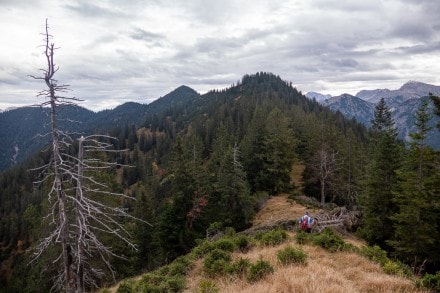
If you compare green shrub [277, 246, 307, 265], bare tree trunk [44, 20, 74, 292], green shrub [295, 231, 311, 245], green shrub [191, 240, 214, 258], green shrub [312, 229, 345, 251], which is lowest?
green shrub [191, 240, 214, 258]

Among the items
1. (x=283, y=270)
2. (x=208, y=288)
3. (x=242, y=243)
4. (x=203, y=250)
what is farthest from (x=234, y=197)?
(x=208, y=288)

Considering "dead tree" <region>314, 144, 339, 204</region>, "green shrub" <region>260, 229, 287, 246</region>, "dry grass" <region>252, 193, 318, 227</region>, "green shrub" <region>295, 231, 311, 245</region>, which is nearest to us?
"green shrub" <region>295, 231, 311, 245</region>

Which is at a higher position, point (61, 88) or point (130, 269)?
point (61, 88)

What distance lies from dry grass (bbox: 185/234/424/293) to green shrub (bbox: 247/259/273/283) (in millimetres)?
195

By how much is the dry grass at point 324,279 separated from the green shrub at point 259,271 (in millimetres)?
195

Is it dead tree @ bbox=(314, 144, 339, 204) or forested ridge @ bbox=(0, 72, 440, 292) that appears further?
dead tree @ bbox=(314, 144, 339, 204)

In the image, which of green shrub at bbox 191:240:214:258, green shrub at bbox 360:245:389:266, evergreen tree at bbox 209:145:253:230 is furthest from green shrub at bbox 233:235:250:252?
evergreen tree at bbox 209:145:253:230

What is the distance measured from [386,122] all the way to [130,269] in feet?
152

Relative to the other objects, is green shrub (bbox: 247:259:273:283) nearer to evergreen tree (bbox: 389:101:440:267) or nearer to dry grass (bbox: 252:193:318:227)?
evergreen tree (bbox: 389:101:440:267)

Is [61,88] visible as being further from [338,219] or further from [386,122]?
[386,122]

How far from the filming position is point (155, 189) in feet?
245

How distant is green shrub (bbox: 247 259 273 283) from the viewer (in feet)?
32.5

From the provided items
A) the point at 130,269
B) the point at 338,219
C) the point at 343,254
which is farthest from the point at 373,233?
the point at 130,269

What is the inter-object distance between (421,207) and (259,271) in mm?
17284
